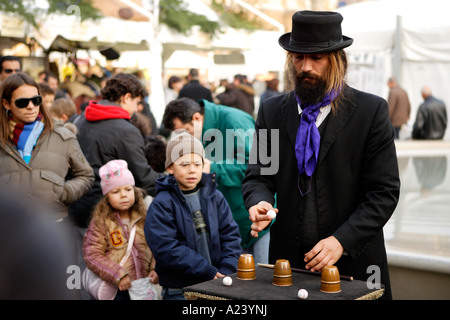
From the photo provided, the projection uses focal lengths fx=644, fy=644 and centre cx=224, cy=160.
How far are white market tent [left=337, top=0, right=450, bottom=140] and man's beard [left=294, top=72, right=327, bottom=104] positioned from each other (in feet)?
23.6

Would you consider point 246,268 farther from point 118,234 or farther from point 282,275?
point 118,234

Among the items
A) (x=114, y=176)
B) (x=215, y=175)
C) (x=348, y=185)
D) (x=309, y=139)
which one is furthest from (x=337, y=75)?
(x=114, y=176)

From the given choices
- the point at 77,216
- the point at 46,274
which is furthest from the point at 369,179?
the point at 77,216

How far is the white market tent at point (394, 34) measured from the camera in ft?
31.7

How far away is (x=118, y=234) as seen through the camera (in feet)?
14.4

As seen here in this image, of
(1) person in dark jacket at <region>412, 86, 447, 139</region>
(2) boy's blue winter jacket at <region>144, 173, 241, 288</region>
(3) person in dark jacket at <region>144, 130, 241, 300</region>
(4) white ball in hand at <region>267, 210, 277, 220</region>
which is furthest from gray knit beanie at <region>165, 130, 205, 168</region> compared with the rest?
(1) person in dark jacket at <region>412, 86, 447, 139</region>

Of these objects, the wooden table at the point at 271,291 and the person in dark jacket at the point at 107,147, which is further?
the person in dark jacket at the point at 107,147

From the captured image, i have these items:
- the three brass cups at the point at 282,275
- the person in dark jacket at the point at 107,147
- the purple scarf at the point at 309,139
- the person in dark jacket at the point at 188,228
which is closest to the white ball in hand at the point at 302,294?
the three brass cups at the point at 282,275

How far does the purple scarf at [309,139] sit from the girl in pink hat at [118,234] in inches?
76.4

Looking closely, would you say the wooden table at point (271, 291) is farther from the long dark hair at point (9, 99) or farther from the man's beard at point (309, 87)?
the long dark hair at point (9, 99)

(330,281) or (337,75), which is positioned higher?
(337,75)

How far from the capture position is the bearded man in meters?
2.57

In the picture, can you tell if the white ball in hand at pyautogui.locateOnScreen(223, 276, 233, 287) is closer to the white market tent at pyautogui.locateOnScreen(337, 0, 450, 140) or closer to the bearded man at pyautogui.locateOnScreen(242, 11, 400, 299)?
the bearded man at pyautogui.locateOnScreen(242, 11, 400, 299)

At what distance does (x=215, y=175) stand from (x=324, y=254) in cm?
160
